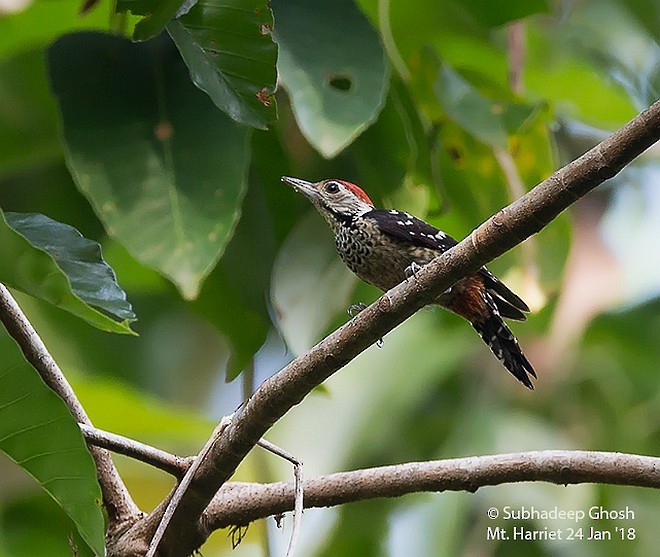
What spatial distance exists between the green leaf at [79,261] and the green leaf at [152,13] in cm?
31

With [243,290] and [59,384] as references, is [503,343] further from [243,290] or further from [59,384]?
[59,384]

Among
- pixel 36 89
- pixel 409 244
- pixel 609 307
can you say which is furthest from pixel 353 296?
pixel 609 307

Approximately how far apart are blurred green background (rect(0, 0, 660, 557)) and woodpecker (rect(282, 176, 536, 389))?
0.05m

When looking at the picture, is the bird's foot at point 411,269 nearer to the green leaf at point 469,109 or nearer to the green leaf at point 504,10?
the green leaf at point 469,109

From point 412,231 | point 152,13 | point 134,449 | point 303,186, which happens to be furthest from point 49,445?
point 412,231

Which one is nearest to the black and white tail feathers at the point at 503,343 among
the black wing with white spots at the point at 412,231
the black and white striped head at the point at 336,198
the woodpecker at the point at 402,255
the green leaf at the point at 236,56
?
the woodpecker at the point at 402,255

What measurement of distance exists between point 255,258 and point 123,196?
A: 0.38 m

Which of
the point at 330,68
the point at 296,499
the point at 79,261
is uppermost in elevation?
the point at 330,68

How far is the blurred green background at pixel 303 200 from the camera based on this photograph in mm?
1938

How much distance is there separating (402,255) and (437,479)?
0.88 m

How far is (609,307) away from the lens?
178 inches

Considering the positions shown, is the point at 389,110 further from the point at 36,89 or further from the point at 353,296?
the point at 36,89

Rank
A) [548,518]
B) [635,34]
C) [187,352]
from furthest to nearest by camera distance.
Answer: [635,34]
[187,352]
[548,518]

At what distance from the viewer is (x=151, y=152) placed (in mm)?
1967
